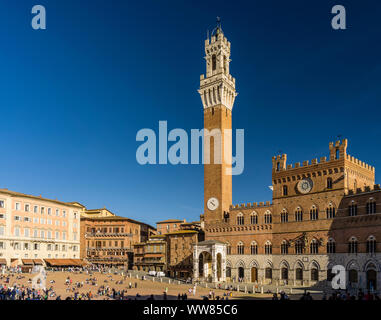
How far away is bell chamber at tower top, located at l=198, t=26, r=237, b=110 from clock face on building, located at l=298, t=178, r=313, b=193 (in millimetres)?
23104

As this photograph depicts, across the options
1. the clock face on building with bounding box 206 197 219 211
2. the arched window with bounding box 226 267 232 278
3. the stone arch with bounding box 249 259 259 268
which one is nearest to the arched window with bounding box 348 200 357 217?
the stone arch with bounding box 249 259 259 268

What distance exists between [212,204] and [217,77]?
24346 millimetres

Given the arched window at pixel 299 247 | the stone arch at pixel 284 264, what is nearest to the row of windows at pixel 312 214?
the arched window at pixel 299 247

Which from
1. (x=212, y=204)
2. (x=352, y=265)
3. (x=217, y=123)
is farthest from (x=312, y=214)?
(x=217, y=123)

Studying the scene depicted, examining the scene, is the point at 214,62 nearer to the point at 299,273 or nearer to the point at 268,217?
the point at 268,217

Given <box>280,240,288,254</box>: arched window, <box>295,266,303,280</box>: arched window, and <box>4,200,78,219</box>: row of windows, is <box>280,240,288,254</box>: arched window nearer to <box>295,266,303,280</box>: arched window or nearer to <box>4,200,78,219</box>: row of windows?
<box>295,266,303,280</box>: arched window

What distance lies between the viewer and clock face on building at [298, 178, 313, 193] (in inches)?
2308

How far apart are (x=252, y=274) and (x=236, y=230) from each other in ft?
25.0

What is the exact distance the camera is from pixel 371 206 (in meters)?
50.2

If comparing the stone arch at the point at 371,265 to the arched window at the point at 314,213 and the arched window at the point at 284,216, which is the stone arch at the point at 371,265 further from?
the arched window at the point at 284,216

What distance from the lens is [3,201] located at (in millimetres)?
70750

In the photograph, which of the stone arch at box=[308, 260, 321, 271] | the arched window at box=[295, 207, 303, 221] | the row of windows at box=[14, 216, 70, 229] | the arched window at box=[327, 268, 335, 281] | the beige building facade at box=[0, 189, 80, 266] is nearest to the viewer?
the arched window at box=[327, 268, 335, 281]

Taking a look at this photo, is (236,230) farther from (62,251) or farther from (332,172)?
(62,251)
